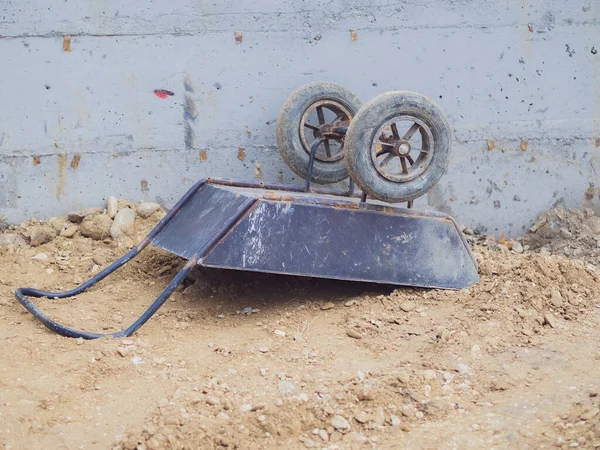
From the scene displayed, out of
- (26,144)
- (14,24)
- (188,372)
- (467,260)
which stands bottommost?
(188,372)

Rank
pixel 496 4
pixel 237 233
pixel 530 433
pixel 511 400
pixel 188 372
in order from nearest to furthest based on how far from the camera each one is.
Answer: pixel 530 433 → pixel 511 400 → pixel 188 372 → pixel 237 233 → pixel 496 4

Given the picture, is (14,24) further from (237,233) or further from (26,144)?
(237,233)

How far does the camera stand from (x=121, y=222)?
531 centimetres

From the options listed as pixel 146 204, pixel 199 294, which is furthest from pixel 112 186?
pixel 199 294

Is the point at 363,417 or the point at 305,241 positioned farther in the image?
the point at 305,241

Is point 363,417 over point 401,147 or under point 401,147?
under

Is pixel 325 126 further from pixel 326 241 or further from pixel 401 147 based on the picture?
pixel 326 241

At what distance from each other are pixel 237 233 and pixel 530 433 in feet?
5.71

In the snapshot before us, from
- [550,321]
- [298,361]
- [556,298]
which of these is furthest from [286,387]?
[556,298]

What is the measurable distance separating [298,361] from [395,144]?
134cm

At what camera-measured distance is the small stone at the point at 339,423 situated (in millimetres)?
3268

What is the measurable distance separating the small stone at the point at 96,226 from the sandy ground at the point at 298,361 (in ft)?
0.37

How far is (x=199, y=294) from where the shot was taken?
4793 millimetres

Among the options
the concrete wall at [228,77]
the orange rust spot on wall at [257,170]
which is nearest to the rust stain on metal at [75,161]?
the concrete wall at [228,77]
